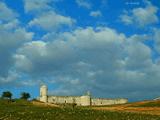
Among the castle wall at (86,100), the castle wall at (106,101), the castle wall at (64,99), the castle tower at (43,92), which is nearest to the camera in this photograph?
the castle tower at (43,92)

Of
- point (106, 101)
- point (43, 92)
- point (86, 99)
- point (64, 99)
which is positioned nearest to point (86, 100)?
point (86, 99)

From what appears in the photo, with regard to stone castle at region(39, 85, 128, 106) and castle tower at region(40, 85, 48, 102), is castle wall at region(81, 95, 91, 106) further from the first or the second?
castle tower at region(40, 85, 48, 102)

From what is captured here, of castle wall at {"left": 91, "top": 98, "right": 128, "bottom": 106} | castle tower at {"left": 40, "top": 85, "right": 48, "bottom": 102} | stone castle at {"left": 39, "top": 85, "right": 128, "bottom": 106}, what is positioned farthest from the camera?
castle wall at {"left": 91, "top": 98, "right": 128, "bottom": 106}

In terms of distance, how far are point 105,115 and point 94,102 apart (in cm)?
5756

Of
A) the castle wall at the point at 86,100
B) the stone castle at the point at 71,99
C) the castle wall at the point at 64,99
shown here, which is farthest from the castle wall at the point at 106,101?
the castle wall at the point at 64,99

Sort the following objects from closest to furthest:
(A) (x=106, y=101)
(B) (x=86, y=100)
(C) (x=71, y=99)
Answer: (B) (x=86, y=100)
(C) (x=71, y=99)
(A) (x=106, y=101)

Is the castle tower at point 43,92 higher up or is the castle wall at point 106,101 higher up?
the castle tower at point 43,92

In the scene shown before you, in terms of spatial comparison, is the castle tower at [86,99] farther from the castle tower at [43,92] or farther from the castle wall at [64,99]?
the castle tower at [43,92]

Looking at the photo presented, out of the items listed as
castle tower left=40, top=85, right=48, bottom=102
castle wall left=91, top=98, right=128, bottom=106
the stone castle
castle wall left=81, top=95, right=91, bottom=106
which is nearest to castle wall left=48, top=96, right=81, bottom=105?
the stone castle

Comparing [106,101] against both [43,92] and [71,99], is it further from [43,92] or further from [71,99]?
[43,92]

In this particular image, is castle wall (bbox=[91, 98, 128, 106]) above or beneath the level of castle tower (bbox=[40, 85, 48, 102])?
beneath

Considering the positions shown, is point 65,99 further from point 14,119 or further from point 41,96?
point 14,119

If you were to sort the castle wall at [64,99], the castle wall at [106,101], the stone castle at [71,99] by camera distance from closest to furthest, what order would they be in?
1. the stone castle at [71,99]
2. the castle wall at [64,99]
3. the castle wall at [106,101]

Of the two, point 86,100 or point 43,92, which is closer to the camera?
point 43,92
